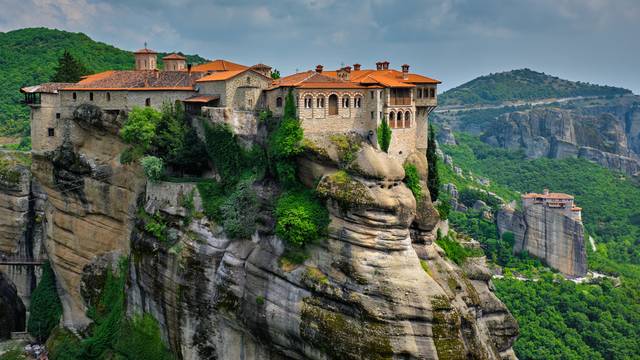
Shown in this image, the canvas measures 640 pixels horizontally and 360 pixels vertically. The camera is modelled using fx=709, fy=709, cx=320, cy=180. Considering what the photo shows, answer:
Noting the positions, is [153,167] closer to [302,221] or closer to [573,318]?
[302,221]

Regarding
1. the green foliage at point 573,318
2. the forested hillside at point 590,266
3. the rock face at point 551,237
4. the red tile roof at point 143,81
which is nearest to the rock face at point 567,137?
the forested hillside at point 590,266

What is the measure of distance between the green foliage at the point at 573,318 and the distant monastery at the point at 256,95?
1013 inches

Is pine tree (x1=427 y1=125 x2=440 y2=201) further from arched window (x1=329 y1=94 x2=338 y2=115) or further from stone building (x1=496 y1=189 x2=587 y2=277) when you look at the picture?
stone building (x1=496 y1=189 x2=587 y2=277)

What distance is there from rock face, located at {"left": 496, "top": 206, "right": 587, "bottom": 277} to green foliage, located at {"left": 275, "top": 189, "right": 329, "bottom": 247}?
53.3 meters

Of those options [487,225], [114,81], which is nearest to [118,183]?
[114,81]

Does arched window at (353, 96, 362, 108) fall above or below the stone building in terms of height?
above

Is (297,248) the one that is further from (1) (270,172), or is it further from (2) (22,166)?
(2) (22,166)

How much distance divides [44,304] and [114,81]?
19099 millimetres

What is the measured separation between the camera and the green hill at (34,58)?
79562mm

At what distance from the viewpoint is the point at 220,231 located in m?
43.5

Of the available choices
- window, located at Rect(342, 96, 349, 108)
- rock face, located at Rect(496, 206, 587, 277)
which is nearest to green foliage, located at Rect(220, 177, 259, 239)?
window, located at Rect(342, 96, 349, 108)

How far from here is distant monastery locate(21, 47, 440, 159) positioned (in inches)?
1719

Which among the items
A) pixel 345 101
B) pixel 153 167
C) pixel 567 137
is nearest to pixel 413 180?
pixel 345 101

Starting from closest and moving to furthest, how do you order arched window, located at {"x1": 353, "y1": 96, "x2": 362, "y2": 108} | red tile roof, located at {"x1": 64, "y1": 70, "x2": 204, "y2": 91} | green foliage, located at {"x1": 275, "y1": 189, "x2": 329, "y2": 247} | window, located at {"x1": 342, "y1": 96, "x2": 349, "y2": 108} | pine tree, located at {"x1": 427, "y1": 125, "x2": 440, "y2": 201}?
green foliage, located at {"x1": 275, "y1": 189, "x2": 329, "y2": 247}, window, located at {"x1": 342, "y1": 96, "x2": 349, "y2": 108}, arched window, located at {"x1": 353, "y1": 96, "x2": 362, "y2": 108}, pine tree, located at {"x1": 427, "y1": 125, "x2": 440, "y2": 201}, red tile roof, located at {"x1": 64, "y1": 70, "x2": 204, "y2": 91}
